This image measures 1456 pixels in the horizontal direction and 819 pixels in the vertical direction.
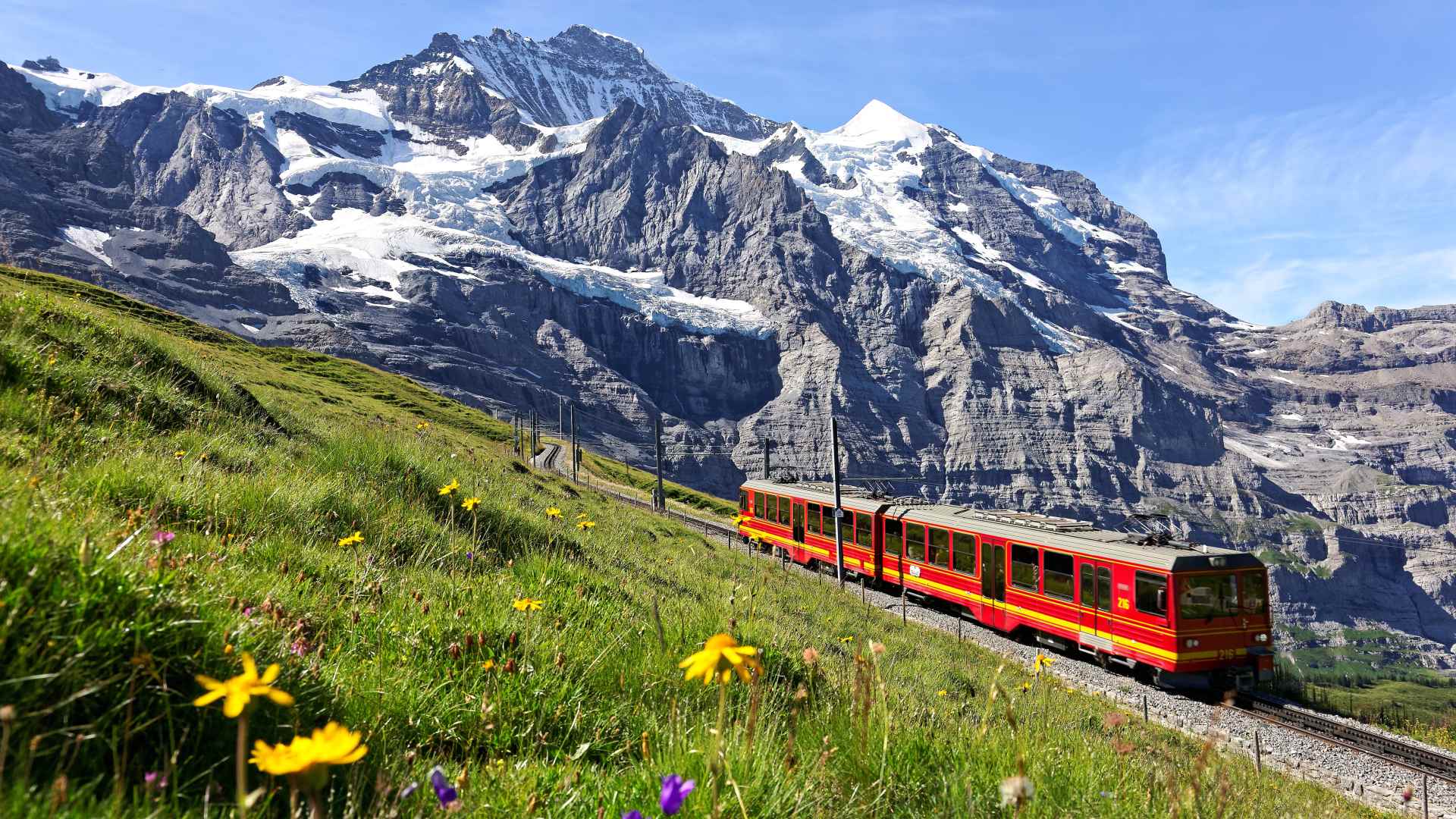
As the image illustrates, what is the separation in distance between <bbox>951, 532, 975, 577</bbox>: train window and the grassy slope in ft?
48.9

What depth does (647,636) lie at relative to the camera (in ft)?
15.3

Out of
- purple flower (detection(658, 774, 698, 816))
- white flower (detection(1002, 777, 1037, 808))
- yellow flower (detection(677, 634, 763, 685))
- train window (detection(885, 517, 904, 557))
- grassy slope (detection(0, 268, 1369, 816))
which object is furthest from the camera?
train window (detection(885, 517, 904, 557))

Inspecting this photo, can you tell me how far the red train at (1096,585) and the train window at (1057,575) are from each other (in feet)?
0.07

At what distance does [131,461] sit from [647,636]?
369 cm

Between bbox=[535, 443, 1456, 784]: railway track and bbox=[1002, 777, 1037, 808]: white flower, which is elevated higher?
bbox=[1002, 777, 1037, 808]: white flower

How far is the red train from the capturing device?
16.5 m

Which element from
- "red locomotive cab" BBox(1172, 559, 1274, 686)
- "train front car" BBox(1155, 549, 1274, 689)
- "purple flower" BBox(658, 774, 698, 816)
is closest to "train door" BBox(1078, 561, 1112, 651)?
"train front car" BBox(1155, 549, 1274, 689)

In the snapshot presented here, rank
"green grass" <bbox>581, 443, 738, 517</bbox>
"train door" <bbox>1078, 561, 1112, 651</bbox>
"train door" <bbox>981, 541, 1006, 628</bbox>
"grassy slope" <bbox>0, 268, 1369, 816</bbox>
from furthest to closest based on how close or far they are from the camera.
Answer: "green grass" <bbox>581, 443, 738, 517</bbox> < "train door" <bbox>981, 541, 1006, 628</bbox> < "train door" <bbox>1078, 561, 1112, 651</bbox> < "grassy slope" <bbox>0, 268, 1369, 816</bbox>

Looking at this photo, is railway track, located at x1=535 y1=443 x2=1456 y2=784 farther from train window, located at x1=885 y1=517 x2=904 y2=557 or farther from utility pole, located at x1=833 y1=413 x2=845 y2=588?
utility pole, located at x1=833 y1=413 x2=845 y2=588

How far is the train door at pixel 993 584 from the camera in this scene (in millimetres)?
20609

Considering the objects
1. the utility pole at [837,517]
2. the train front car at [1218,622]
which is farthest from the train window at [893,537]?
the train front car at [1218,622]

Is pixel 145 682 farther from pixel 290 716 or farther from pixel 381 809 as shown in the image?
pixel 381 809

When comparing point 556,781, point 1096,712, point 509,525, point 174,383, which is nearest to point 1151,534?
point 1096,712

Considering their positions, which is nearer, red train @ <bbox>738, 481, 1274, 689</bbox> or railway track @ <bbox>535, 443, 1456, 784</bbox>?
railway track @ <bbox>535, 443, 1456, 784</bbox>
